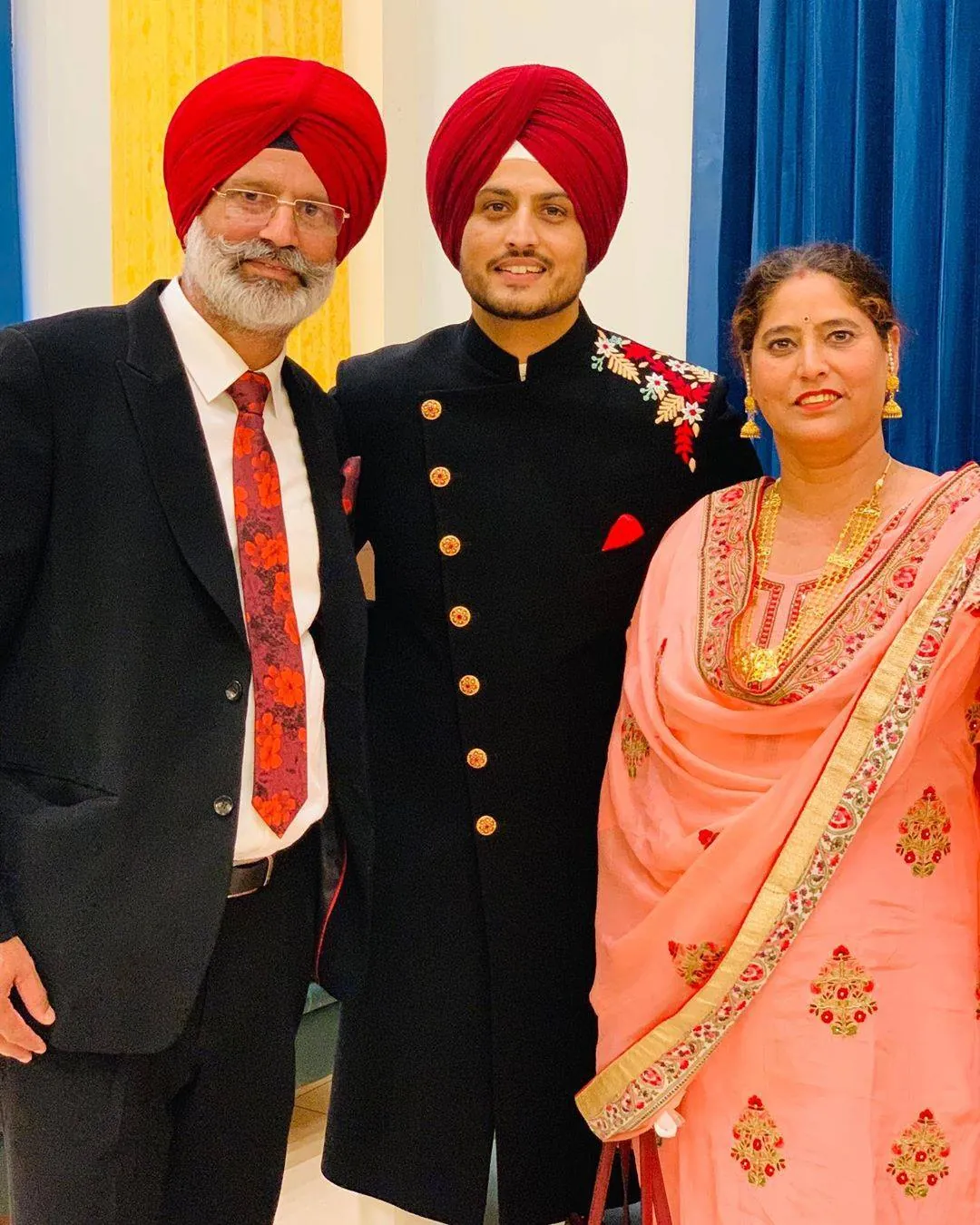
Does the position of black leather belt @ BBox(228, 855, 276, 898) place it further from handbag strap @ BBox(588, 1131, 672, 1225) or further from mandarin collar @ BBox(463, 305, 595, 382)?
mandarin collar @ BBox(463, 305, 595, 382)

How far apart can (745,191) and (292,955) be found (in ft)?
5.53

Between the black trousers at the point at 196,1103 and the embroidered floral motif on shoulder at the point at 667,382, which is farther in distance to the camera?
the embroidered floral motif on shoulder at the point at 667,382

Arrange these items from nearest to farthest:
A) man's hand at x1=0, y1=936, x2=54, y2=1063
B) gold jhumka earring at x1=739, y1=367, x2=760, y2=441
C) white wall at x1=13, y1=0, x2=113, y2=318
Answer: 1. man's hand at x1=0, y1=936, x2=54, y2=1063
2. gold jhumka earring at x1=739, y1=367, x2=760, y2=441
3. white wall at x1=13, y1=0, x2=113, y2=318

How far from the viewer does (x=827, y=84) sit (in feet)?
7.41

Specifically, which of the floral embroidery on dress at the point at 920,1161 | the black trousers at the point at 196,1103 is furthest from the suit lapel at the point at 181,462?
the floral embroidery on dress at the point at 920,1161

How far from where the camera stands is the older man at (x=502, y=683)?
175 cm

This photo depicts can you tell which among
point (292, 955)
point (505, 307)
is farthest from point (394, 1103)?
point (505, 307)

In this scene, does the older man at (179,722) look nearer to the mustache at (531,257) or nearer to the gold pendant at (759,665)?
the mustache at (531,257)

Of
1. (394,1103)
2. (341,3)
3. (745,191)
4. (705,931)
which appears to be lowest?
(394,1103)

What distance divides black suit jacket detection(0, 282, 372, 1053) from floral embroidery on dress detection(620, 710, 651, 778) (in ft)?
1.62

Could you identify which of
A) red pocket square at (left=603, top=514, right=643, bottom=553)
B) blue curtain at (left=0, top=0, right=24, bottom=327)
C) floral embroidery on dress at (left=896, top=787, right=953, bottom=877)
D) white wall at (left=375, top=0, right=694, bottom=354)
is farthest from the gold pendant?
blue curtain at (left=0, top=0, right=24, bottom=327)

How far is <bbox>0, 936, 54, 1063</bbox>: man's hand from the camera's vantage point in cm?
128

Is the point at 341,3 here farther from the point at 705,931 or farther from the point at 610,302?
the point at 705,931

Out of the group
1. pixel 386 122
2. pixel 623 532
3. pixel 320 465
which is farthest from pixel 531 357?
pixel 386 122
